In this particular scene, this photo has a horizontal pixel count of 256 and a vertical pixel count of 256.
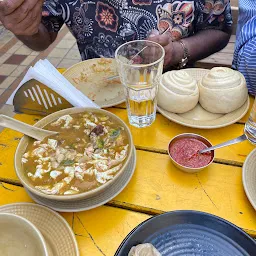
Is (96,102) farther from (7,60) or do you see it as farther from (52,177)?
(7,60)

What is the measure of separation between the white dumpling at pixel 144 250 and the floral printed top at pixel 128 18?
1.14m

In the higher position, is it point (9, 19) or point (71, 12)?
point (9, 19)

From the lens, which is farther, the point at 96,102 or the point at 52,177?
the point at 96,102

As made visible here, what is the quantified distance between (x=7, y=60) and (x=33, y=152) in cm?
301

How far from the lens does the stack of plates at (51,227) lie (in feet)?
2.37

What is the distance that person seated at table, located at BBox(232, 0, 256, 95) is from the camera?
1.19 m

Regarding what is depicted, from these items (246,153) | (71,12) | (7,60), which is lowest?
(7,60)

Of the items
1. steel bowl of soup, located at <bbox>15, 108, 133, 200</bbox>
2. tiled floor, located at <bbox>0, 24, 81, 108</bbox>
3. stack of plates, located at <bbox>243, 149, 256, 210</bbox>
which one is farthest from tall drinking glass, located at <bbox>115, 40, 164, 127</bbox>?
tiled floor, located at <bbox>0, 24, 81, 108</bbox>

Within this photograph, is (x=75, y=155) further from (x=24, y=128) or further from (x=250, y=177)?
(x=250, y=177)

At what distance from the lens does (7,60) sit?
11.6 feet

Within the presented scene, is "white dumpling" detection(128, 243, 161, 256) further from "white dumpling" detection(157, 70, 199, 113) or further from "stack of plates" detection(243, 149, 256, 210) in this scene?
"white dumpling" detection(157, 70, 199, 113)

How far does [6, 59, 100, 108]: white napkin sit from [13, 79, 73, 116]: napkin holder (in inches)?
0.6

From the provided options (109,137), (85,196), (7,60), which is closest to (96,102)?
(109,137)

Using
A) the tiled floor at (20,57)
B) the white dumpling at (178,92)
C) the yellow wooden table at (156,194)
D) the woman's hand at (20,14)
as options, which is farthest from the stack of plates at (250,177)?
the tiled floor at (20,57)
